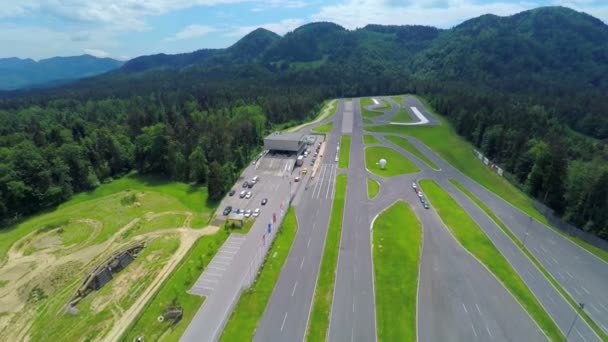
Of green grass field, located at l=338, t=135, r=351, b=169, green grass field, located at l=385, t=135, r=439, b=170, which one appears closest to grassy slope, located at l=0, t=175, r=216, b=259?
green grass field, located at l=338, t=135, r=351, b=169

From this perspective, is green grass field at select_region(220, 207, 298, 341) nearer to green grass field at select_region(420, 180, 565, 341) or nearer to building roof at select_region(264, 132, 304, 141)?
green grass field at select_region(420, 180, 565, 341)

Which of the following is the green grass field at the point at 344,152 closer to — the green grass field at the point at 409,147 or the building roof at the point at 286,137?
the building roof at the point at 286,137

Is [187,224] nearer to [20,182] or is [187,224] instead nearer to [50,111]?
[20,182]

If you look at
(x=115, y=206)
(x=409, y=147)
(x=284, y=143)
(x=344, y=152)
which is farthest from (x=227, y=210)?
(x=409, y=147)

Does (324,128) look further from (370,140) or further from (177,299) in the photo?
(177,299)

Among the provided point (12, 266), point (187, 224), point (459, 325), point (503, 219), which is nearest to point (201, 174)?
point (187, 224)

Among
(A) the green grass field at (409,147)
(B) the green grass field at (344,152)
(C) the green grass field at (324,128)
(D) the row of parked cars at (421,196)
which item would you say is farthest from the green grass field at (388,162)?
(C) the green grass field at (324,128)

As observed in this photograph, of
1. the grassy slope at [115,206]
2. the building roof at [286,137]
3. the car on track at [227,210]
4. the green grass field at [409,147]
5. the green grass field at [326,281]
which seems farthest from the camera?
the building roof at [286,137]
